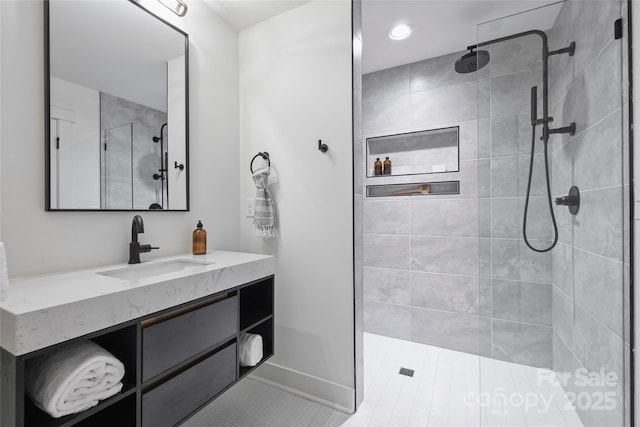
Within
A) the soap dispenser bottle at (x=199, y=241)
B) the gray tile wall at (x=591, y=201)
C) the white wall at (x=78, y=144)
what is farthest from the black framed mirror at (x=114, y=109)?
the gray tile wall at (x=591, y=201)

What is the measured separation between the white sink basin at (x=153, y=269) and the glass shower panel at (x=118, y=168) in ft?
1.02

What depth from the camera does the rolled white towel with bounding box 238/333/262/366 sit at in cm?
148

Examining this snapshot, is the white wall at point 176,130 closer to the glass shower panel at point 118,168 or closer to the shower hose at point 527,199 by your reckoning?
the glass shower panel at point 118,168

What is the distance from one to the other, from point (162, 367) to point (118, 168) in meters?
0.95

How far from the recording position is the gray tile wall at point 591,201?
3.88 ft

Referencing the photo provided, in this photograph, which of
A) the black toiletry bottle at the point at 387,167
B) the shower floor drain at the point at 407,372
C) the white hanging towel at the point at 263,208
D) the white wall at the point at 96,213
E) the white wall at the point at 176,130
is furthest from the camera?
the black toiletry bottle at the point at 387,167

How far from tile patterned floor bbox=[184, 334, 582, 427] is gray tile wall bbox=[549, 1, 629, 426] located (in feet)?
0.51

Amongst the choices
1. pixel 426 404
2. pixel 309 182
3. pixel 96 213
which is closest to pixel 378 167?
pixel 309 182

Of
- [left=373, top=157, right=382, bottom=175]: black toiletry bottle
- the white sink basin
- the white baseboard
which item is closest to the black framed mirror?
the white sink basin

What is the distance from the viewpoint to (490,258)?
5.25ft

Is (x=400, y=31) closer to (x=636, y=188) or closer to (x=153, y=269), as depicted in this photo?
(x=636, y=188)

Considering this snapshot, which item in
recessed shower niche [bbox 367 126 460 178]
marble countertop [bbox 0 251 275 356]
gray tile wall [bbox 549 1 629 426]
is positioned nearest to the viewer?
marble countertop [bbox 0 251 275 356]

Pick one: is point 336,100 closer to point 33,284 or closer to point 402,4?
point 402,4

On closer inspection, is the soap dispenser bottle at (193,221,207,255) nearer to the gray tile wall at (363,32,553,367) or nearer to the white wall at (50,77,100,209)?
the white wall at (50,77,100,209)
